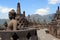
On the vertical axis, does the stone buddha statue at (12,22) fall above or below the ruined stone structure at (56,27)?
above

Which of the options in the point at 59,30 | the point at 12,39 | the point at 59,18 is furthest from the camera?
the point at 59,18

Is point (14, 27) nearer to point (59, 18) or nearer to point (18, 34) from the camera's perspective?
point (18, 34)

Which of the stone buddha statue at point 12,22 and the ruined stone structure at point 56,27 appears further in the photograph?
the ruined stone structure at point 56,27

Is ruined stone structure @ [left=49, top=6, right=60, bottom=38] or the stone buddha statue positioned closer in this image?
the stone buddha statue

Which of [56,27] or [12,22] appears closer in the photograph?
[12,22]

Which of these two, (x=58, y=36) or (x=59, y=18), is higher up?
(x=59, y=18)

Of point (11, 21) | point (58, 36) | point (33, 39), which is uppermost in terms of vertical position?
point (11, 21)

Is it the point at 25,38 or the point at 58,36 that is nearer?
the point at 25,38

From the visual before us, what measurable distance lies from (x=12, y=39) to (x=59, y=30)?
13.3 metres

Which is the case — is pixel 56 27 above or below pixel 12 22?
below


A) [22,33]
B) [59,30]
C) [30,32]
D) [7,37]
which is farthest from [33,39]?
[59,30]

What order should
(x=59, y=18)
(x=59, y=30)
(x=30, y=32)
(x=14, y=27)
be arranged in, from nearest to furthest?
(x=30, y=32) < (x=14, y=27) < (x=59, y=30) < (x=59, y=18)

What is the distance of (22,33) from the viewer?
6.10m

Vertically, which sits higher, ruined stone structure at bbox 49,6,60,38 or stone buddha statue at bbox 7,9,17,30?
stone buddha statue at bbox 7,9,17,30
